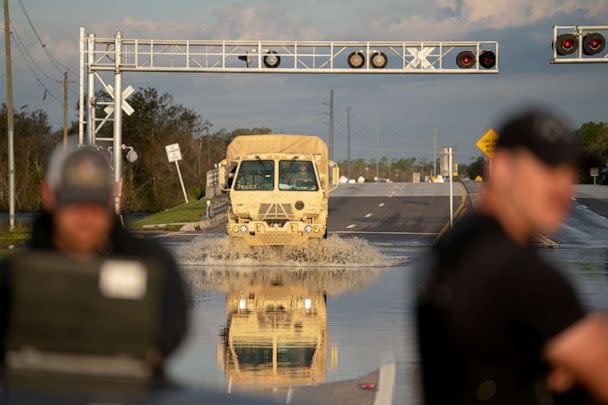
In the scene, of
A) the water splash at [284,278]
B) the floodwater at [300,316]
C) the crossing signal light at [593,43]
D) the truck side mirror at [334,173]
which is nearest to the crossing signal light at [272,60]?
the crossing signal light at [593,43]

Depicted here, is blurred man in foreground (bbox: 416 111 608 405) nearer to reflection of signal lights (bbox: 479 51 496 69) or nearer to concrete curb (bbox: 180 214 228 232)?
reflection of signal lights (bbox: 479 51 496 69)

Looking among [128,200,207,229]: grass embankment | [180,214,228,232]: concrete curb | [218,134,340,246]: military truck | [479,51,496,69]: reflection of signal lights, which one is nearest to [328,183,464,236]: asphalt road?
[180,214,228,232]: concrete curb

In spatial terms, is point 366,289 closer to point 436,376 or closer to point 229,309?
point 229,309

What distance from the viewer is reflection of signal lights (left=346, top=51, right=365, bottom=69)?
42.9m

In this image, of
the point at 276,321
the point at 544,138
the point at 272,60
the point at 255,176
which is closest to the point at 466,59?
the point at 272,60

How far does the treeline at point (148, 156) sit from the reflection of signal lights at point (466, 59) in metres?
43.7

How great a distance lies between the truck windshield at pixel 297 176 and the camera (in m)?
28.7

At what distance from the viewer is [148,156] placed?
9031 cm

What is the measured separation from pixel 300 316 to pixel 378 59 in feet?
85.9

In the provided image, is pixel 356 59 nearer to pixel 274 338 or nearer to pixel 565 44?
pixel 565 44

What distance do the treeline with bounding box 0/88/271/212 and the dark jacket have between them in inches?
3100

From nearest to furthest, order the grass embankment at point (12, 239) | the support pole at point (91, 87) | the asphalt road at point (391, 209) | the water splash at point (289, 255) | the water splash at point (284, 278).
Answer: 1. the water splash at point (284, 278)
2. the water splash at point (289, 255)
3. the grass embankment at point (12, 239)
4. the support pole at point (91, 87)
5. the asphalt road at point (391, 209)

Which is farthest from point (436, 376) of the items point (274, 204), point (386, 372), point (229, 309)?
point (274, 204)

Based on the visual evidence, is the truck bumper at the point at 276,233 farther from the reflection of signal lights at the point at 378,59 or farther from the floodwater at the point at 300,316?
the reflection of signal lights at the point at 378,59
